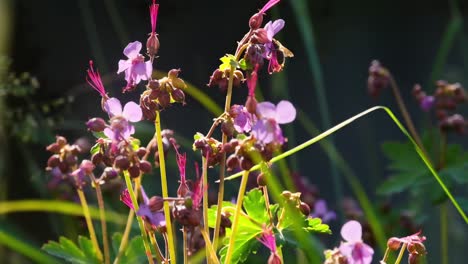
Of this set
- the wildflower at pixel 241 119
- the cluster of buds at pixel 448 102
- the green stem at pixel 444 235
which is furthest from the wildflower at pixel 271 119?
the cluster of buds at pixel 448 102

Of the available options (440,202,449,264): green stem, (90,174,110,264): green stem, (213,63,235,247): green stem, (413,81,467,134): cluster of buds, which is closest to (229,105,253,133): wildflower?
(213,63,235,247): green stem

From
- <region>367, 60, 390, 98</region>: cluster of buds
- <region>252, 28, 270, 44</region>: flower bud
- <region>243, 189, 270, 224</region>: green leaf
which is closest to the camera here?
<region>252, 28, 270, 44</region>: flower bud

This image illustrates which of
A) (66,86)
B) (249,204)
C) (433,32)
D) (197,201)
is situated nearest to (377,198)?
(433,32)

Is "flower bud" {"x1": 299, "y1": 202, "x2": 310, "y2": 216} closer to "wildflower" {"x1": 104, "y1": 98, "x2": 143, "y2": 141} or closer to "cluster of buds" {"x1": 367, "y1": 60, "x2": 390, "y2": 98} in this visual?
"wildflower" {"x1": 104, "y1": 98, "x2": 143, "y2": 141}

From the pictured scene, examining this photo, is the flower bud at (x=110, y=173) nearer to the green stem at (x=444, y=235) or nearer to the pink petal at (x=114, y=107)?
the pink petal at (x=114, y=107)

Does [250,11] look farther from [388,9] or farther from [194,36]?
[388,9]

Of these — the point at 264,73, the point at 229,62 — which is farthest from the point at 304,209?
the point at 264,73
